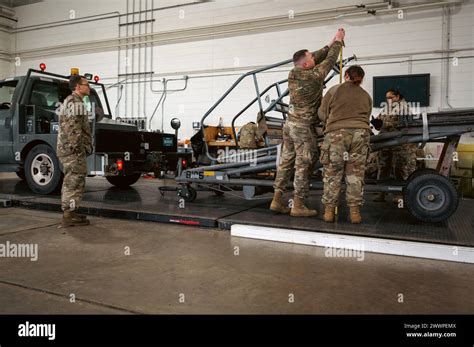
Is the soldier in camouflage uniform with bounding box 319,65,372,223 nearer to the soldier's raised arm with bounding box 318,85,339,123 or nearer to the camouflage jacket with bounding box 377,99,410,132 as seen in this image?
the soldier's raised arm with bounding box 318,85,339,123

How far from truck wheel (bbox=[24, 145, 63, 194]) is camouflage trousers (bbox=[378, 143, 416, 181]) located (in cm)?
493

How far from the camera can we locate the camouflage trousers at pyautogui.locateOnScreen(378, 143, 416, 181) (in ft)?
18.5

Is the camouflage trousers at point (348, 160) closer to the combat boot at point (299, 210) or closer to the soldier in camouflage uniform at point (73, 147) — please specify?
the combat boot at point (299, 210)

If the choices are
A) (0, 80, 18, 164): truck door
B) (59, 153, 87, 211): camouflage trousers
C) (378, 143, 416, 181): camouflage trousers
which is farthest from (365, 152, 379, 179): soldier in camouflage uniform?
(0, 80, 18, 164): truck door

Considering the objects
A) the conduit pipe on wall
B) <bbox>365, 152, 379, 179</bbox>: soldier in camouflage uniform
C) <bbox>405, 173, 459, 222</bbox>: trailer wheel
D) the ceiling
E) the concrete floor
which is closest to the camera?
the concrete floor

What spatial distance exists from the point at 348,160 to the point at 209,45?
8151 mm

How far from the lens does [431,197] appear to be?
12.5 feet

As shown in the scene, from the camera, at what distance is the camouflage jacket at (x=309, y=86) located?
412 cm

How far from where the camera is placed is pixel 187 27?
11.2 meters

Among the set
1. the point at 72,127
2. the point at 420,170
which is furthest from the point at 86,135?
the point at 420,170

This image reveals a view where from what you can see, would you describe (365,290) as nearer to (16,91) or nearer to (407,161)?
(407,161)
